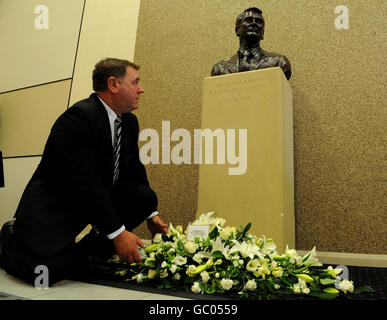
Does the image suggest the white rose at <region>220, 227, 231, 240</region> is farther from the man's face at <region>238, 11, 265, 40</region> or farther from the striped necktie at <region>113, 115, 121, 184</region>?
the man's face at <region>238, 11, 265, 40</region>

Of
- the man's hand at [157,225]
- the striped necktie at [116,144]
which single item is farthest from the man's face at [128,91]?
the man's hand at [157,225]

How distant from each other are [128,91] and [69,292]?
2.48ft

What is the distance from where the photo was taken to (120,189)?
4.73 feet

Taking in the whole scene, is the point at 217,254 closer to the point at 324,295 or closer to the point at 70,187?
the point at 324,295

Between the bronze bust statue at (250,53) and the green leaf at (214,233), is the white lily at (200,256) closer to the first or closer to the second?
the green leaf at (214,233)

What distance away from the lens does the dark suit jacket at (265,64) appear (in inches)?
77.5

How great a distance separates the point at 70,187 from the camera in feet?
3.85


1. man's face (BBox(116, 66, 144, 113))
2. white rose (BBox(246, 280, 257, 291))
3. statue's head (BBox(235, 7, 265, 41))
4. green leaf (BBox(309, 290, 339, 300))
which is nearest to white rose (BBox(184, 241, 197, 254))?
white rose (BBox(246, 280, 257, 291))

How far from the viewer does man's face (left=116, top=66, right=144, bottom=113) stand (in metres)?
1.36

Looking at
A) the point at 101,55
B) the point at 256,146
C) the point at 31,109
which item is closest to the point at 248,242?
the point at 256,146

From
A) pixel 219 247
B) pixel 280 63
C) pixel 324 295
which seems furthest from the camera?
pixel 280 63

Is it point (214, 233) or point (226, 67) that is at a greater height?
point (226, 67)

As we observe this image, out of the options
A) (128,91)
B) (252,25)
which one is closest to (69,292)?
(128,91)

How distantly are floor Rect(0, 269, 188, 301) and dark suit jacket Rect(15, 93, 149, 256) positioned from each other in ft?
0.41
